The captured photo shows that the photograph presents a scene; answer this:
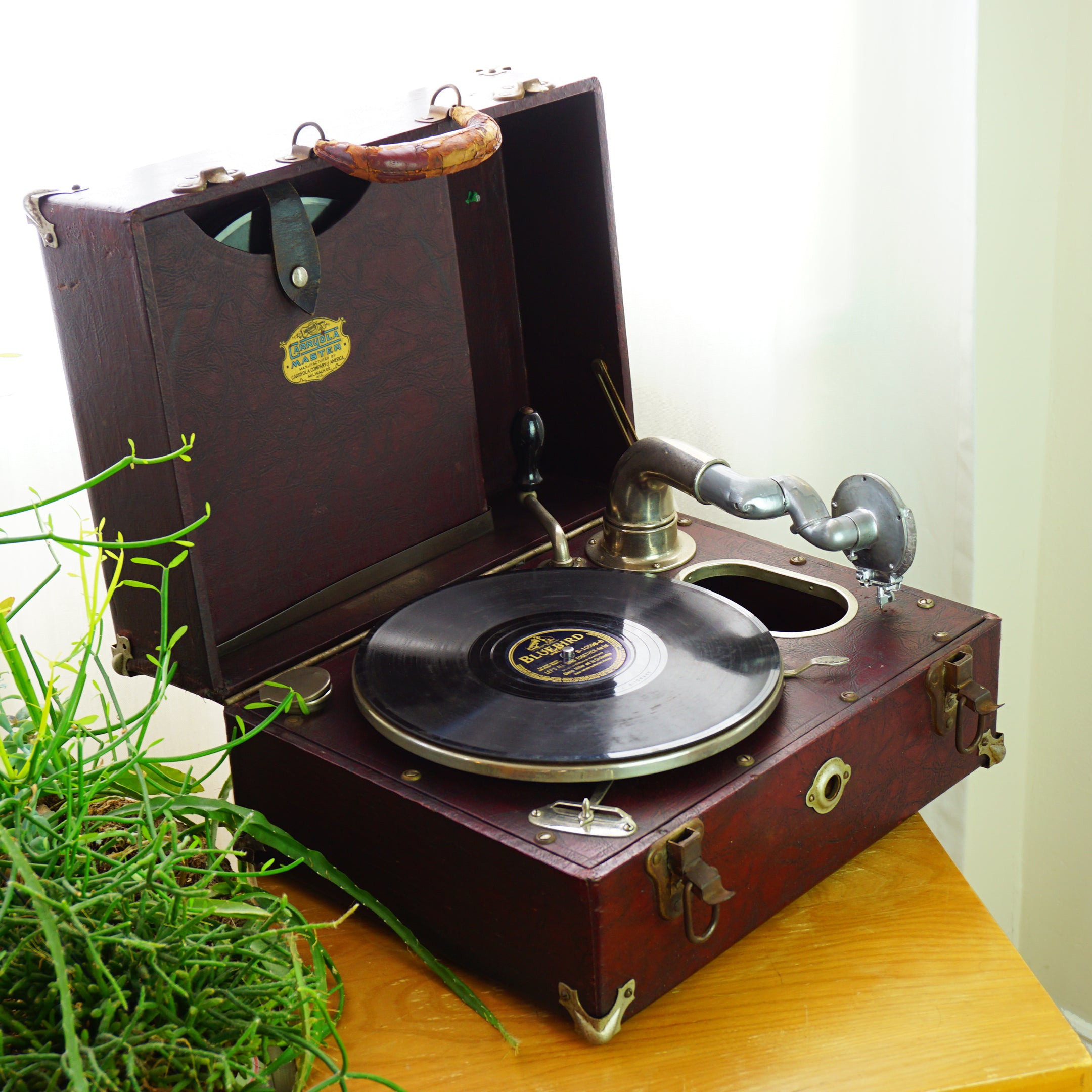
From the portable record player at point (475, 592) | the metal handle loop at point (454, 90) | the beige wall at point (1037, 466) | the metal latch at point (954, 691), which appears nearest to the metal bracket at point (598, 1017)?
the portable record player at point (475, 592)

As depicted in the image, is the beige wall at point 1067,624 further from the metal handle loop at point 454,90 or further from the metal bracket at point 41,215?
the metal bracket at point 41,215

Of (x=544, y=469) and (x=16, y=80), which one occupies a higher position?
(x=16, y=80)

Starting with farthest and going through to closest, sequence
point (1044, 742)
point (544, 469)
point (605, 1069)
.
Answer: point (1044, 742), point (544, 469), point (605, 1069)

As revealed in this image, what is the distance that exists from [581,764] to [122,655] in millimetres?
517

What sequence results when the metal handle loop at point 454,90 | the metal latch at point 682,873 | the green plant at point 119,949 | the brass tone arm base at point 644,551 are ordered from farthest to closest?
the brass tone arm base at point 644,551
the metal handle loop at point 454,90
the metal latch at point 682,873
the green plant at point 119,949

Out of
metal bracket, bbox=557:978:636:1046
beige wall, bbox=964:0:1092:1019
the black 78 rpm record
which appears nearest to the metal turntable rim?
the black 78 rpm record

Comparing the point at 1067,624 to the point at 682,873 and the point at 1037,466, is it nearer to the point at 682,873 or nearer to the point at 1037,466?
the point at 1037,466

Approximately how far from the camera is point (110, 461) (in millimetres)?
1139

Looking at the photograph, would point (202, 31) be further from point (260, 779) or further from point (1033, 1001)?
point (1033, 1001)

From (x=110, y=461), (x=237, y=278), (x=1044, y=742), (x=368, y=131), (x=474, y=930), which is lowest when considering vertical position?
(x=1044, y=742)

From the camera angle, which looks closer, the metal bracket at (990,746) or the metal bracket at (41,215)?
the metal bracket at (41,215)

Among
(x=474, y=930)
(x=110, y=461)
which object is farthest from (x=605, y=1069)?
(x=110, y=461)

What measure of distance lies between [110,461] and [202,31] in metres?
0.48

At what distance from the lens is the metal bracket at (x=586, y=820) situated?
94 cm
